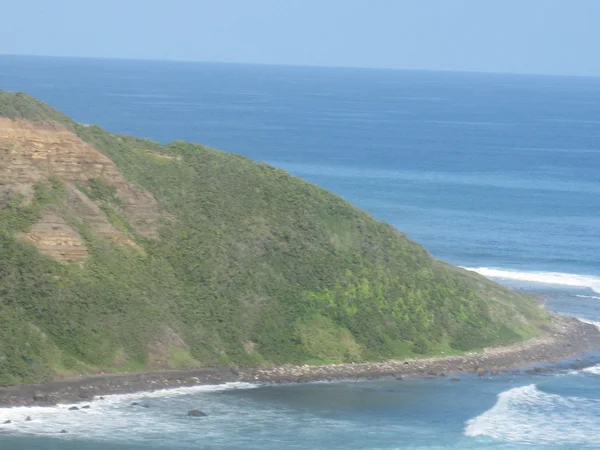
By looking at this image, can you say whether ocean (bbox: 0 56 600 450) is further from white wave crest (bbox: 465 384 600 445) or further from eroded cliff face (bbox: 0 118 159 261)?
eroded cliff face (bbox: 0 118 159 261)

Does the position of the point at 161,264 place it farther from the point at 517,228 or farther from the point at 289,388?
the point at 517,228

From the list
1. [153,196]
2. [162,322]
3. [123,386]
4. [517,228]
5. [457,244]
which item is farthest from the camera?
[517,228]

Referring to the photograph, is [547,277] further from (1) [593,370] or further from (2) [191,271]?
(2) [191,271]

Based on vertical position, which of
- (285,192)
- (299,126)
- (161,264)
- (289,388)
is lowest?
(289,388)

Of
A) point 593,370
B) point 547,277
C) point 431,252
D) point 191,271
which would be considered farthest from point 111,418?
point 431,252

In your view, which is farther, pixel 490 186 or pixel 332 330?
pixel 490 186

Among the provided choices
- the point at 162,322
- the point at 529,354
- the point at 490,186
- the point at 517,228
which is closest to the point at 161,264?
the point at 162,322
